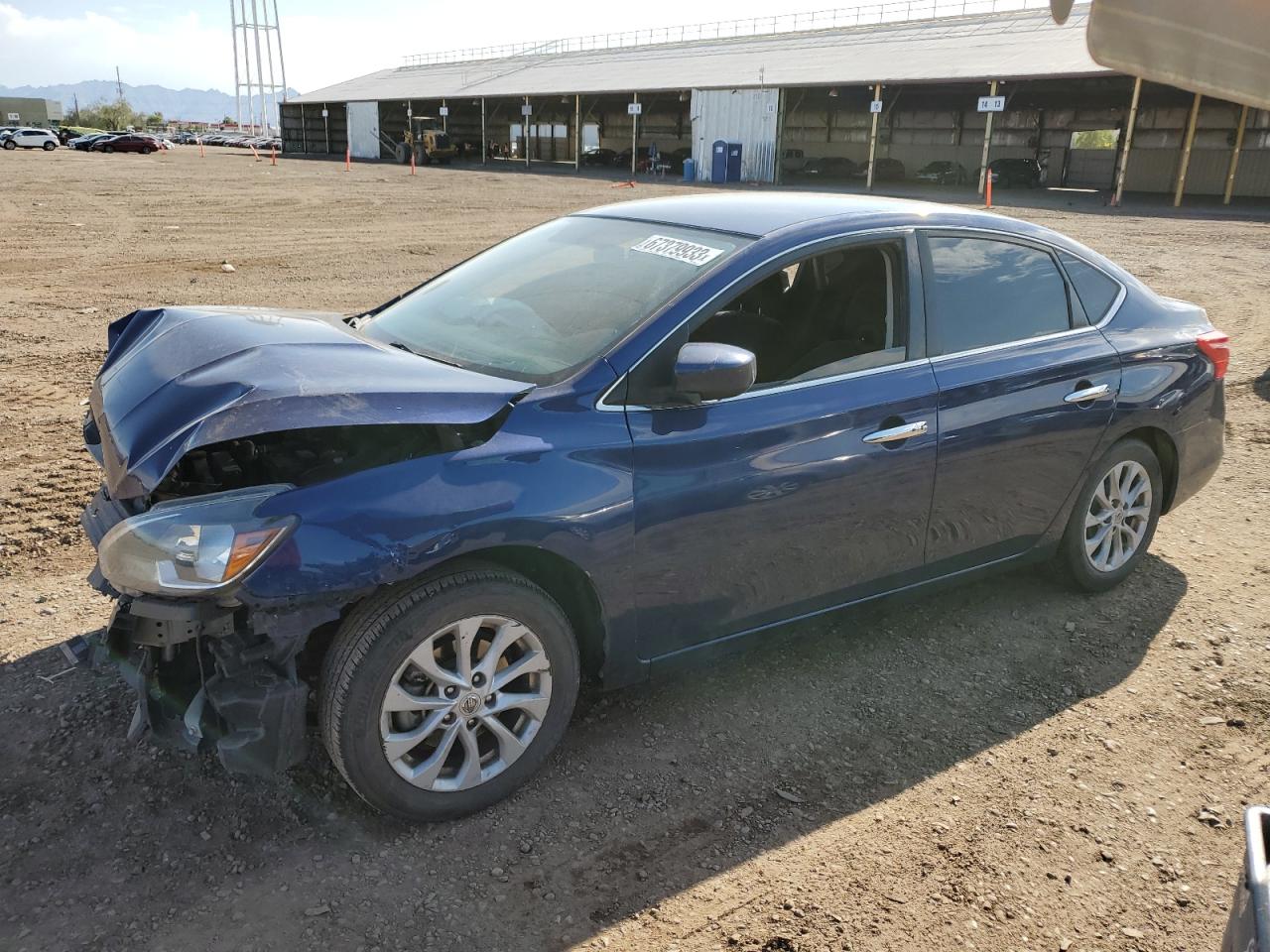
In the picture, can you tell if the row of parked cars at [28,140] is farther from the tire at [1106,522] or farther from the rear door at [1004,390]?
the tire at [1106,522]

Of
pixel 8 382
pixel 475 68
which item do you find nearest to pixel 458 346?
pixel 8 382

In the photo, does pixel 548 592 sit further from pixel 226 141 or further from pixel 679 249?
pixel 226 141

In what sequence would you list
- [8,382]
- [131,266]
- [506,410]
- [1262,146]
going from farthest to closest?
[1262,146]
[131,266]
[8,382]
[506,410]

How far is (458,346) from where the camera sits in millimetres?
3479

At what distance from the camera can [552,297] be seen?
360cm

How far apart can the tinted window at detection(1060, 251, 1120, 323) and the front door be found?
3.41ft

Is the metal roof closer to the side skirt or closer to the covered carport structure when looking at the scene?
the covered carport structure

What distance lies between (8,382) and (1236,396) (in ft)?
31.8

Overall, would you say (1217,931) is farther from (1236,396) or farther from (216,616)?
(1236,396)

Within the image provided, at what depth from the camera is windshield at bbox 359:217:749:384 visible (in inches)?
128

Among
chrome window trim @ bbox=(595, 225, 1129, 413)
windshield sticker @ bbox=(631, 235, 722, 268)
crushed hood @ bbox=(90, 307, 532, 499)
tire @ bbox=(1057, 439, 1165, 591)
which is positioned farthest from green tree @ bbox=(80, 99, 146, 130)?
tire @ bbox=(1057, 439, 1165, 591)

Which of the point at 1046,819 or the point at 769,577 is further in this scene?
the point at 769,577

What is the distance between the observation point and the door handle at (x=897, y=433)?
11.3ft

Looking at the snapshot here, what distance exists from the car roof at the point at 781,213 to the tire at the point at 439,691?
1621 millimetres
